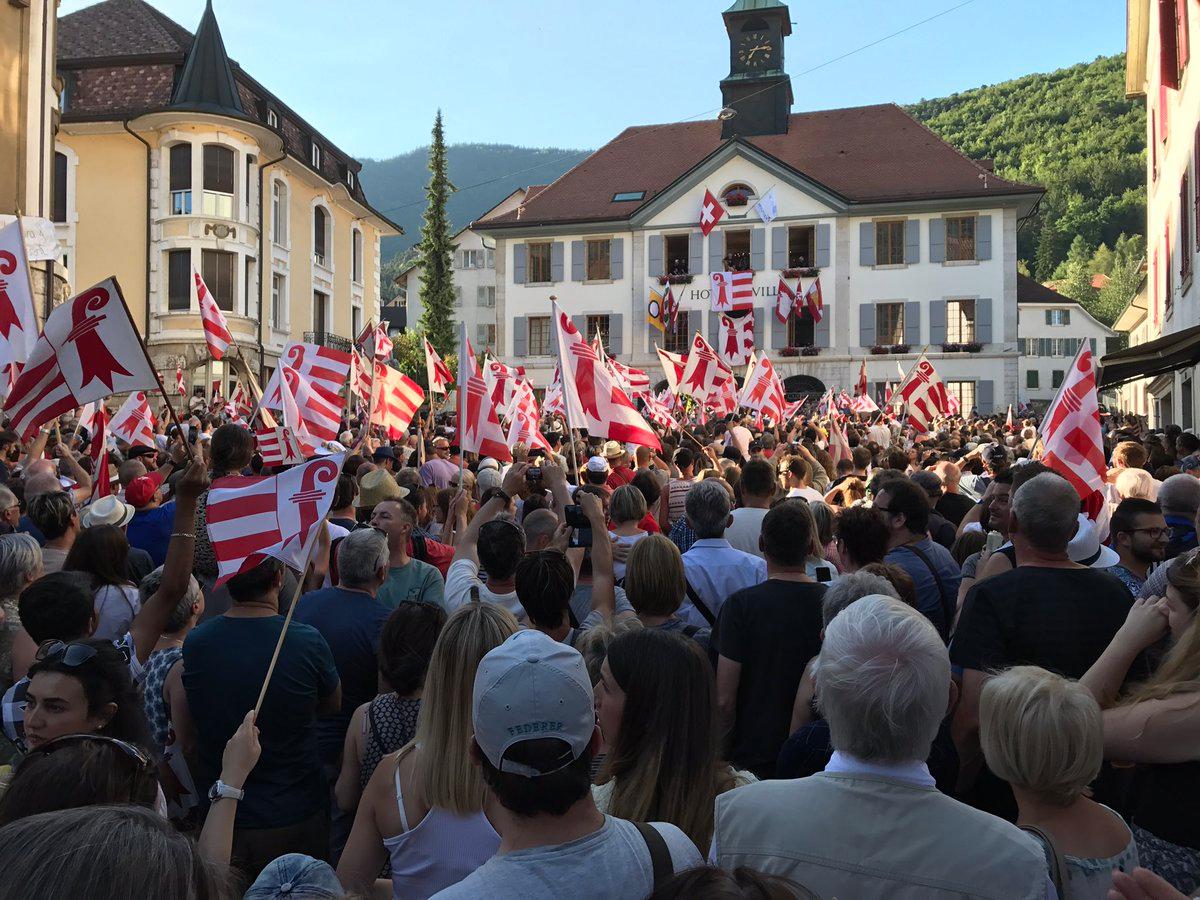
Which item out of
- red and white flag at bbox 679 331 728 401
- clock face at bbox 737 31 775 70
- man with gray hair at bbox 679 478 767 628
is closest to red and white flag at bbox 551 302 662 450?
man with gray hair at bbox 679 478 767 628

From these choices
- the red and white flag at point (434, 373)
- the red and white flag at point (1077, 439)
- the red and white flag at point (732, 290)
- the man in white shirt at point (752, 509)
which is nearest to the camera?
the man in white shirt at point (752, 509)

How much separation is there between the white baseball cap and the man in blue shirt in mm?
1894

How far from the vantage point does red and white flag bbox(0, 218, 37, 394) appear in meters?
8.37

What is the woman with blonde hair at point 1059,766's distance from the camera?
94.7 inches

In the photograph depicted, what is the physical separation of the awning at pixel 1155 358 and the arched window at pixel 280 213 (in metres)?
29.0

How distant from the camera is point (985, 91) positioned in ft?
384

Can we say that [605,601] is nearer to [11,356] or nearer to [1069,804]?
[1069,804]

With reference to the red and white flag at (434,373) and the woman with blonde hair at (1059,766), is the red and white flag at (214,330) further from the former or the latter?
the woman with blonde hair at (1059,766)

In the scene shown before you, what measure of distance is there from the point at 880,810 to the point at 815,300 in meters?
40.8

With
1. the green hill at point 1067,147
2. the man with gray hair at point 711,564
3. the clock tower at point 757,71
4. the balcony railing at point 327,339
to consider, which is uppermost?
the green hill at point 1067,147

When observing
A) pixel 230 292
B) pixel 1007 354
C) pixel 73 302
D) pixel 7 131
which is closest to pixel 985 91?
pixel 1007 354

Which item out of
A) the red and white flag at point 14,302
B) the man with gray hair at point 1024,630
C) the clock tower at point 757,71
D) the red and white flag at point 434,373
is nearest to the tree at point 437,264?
the clock tower at point 757,71

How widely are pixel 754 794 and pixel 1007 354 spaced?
42.2 metres

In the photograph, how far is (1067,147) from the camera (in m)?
98.7
